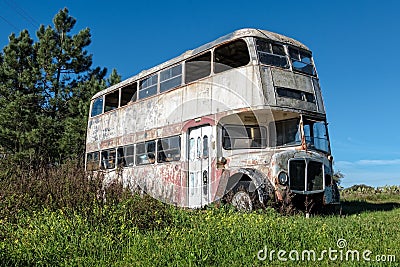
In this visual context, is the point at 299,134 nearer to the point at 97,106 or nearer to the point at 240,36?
the point at 240,36

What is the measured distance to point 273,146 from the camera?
1005 centimetres

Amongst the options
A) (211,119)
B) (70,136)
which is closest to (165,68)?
(211,119)

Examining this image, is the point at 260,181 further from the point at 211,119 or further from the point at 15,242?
the point at 15,242

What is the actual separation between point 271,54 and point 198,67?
2.23 metres

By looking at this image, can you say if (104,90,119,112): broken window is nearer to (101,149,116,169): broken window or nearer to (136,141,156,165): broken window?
(101,149,116,169): broken window

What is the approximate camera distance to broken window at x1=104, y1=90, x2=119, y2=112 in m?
15.8

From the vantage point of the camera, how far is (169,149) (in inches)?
476

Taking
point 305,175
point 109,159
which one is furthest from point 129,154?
point 305,175

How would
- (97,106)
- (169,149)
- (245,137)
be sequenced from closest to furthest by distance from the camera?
1. (245,137)
2. (169,149)
3. (97,106)

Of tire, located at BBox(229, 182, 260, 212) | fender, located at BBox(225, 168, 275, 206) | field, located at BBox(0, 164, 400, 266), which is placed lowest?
field, located at BBox(0, 164, 400, 266)

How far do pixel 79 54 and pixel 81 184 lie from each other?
20.6 m

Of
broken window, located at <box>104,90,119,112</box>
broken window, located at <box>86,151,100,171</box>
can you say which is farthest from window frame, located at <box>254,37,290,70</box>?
broken window, located at <box>86,151,100,171</box>

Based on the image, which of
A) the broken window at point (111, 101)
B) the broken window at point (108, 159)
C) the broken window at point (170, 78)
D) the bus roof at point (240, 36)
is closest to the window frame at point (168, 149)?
the broken window at point (170, 78)

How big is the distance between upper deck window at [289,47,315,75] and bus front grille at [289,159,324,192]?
2.50 m
